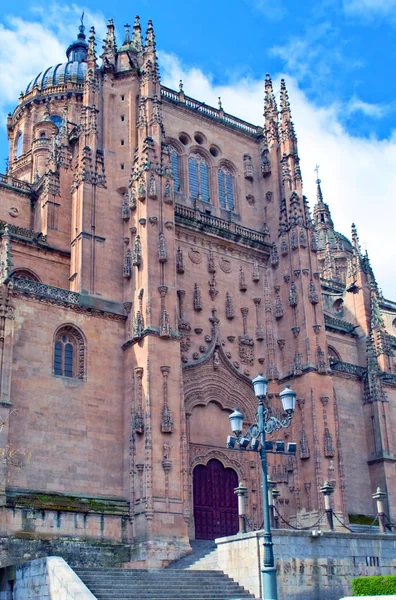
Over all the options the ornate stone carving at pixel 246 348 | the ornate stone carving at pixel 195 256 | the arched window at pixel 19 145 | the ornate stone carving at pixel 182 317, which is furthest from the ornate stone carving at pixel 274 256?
the arched window at pixel 19 145

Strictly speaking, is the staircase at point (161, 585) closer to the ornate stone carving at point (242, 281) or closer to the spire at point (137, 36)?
the ornate stone carving at point (242, 281)

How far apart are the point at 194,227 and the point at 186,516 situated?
1520 cm

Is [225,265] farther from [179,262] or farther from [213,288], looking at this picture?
[179,262]

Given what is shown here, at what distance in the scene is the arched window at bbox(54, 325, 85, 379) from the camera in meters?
33.2

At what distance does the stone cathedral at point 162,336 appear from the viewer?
Result: 102 feet

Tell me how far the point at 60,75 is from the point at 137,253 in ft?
118

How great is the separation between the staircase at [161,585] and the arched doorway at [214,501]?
763 centimetres

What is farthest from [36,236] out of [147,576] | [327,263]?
[327,263]

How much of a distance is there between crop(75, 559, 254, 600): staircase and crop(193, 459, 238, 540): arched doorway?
763cm

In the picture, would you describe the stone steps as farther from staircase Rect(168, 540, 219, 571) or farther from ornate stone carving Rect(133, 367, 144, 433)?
ornate stone carving Rect(133, 367, 144, 433)

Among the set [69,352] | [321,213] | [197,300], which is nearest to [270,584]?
[69,352]

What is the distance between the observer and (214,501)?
3566 cm

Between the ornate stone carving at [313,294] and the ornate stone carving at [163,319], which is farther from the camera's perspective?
the ornate stone carving at [313,294]

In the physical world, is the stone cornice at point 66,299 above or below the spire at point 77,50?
below
